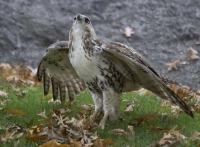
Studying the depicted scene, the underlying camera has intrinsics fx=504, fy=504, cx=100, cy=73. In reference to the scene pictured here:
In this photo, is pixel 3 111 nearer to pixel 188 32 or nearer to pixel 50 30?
pixel 50 30

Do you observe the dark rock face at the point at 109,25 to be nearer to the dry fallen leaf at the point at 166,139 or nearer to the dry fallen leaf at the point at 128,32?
the dry fallen leaf at the point at 128,32

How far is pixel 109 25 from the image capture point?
12.3 meters

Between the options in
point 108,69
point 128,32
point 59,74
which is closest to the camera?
point 108,69

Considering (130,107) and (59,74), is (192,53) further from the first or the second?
(59,74)

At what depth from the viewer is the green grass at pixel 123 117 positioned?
5816 millimetres

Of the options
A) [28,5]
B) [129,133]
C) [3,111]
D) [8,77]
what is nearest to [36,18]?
[28,5]

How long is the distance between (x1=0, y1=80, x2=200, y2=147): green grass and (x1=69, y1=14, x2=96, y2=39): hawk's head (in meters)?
1.19

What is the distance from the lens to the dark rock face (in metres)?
11.7

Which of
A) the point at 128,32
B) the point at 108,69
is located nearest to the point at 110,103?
the point at 108,69

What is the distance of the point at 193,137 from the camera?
5.69 meters

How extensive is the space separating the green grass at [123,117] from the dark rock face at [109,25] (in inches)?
116

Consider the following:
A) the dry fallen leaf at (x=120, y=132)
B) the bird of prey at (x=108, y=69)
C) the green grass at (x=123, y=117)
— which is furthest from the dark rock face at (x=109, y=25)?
the dry fallen leaf at (x=120, y=132)

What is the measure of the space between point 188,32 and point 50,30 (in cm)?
327

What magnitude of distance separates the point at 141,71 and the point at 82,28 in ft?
3.09
